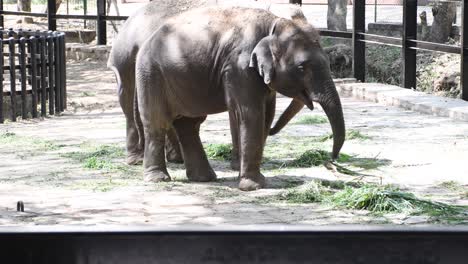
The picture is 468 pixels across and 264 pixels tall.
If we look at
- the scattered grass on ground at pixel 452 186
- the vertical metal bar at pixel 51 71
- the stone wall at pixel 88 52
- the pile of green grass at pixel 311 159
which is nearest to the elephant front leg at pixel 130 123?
the pile of green grass at pixel 311 159

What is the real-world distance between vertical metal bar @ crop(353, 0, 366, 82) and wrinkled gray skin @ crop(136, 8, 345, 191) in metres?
7.87

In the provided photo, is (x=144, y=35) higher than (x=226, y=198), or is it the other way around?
(x=144, y=35)

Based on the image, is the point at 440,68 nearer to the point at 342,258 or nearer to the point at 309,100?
the point at 309,100

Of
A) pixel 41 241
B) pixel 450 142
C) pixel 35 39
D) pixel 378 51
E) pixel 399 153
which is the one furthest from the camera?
pixel 378 51

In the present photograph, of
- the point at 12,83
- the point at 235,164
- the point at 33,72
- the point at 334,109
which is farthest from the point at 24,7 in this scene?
the point at 334,109

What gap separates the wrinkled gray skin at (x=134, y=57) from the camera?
932 centimetres

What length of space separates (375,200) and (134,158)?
10.1 feet

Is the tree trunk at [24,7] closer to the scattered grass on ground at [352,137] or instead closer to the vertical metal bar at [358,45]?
the vertical metal bar at [358,45]

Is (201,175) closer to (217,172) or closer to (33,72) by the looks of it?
(217,172)

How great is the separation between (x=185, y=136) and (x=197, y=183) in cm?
50

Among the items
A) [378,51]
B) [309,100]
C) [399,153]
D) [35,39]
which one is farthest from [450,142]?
[378,51]

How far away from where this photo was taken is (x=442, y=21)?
61.4 feet

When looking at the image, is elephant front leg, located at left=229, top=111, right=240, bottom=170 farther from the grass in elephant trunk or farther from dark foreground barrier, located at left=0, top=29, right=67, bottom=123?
dark foreground barrier, located at left=0, top=29, right=67, bottom=123

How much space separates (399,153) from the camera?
996 centimetres
